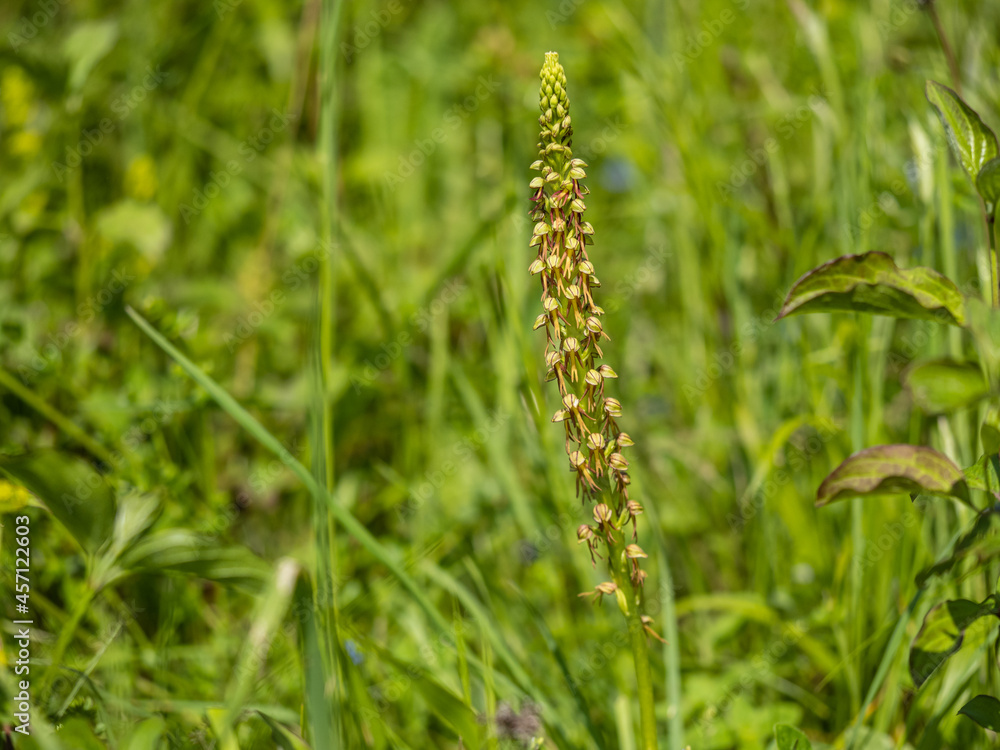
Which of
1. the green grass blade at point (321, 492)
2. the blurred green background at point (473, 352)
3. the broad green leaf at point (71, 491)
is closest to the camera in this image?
the green grass blade at point (321, 492)

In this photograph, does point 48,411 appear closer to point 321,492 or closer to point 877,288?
point 321,492

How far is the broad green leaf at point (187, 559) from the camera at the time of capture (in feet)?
5.49

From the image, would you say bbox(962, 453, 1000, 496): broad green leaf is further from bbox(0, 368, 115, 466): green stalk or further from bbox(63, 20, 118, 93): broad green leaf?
bbox(63, 20, 118, 93): broad green leaf

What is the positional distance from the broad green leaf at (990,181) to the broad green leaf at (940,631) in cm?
58

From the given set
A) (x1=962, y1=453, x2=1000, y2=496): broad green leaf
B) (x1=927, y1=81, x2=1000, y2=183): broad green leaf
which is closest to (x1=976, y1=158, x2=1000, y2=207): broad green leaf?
(x1=927, y1=81, x2=1000, y2=183): broad green leaf

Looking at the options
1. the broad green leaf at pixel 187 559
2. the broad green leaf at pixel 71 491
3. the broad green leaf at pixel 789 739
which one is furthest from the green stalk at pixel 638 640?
the broad green leaf at pixel 71 491

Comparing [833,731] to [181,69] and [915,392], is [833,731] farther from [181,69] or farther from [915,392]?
[181,69]

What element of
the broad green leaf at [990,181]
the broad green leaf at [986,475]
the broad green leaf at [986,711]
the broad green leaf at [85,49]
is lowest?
the broad green leaf at [986,711]

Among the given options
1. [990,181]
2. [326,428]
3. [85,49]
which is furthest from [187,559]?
[85,49]

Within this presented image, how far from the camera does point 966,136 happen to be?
50.7 inches

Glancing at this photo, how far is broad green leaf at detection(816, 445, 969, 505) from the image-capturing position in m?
1.16

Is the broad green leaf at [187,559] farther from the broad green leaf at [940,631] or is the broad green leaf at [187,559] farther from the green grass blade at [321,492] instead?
the broad green leaf at [940,631]

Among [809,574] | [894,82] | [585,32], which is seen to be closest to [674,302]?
[894,82]

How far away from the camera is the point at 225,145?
4.03 meters
